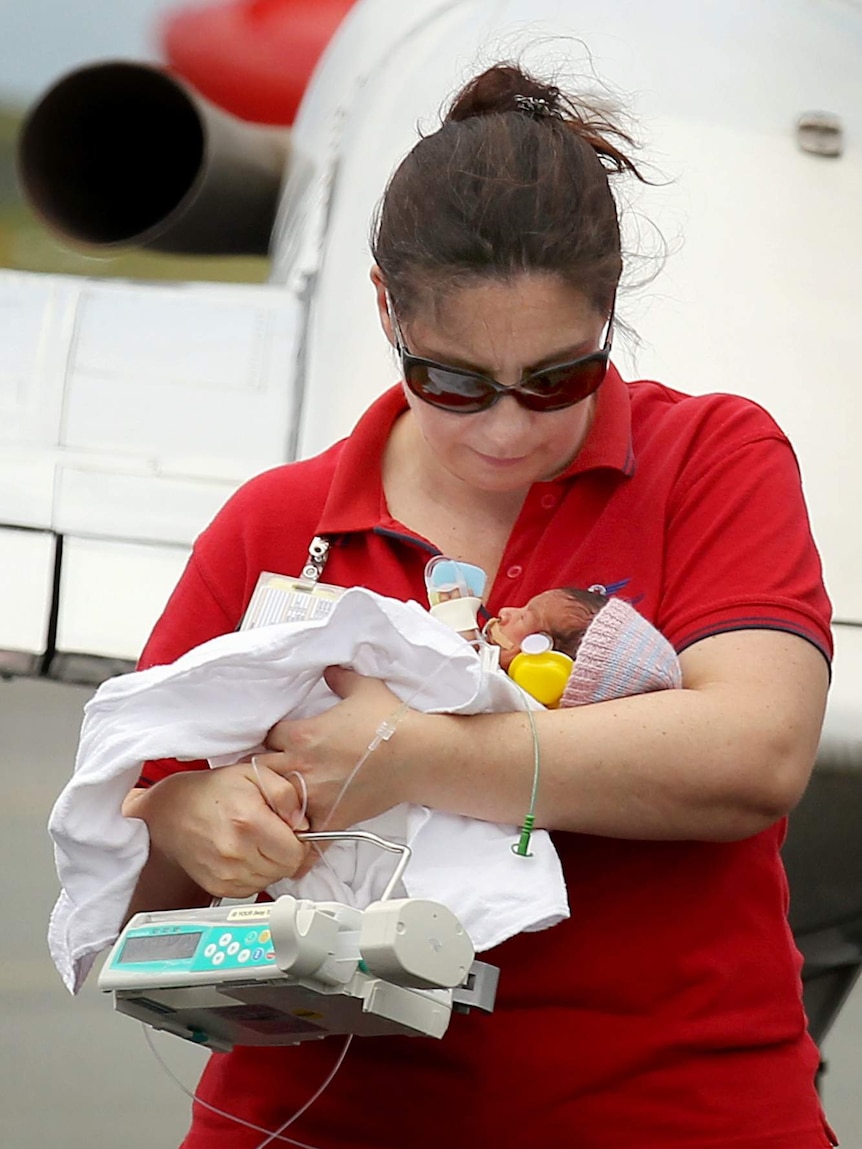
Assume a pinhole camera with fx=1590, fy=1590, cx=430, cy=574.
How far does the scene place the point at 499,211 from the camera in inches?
39.0

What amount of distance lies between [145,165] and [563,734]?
2.29m

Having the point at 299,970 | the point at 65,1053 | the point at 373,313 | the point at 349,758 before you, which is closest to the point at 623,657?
the point at 349,758

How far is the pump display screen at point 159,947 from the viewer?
2.85 ft

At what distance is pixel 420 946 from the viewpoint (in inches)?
30.8

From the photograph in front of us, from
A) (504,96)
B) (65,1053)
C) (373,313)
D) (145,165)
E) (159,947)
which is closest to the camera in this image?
(159,947)

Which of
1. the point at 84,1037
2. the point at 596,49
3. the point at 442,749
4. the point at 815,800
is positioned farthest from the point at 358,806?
the point at 84,1037

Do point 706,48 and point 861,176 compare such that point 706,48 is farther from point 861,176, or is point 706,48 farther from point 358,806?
point 358,806

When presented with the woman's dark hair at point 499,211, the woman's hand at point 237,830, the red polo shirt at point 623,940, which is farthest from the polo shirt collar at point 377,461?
the woman's hand at point 237,830

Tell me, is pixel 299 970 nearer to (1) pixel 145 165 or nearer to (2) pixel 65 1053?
(2) pixel 65 1053

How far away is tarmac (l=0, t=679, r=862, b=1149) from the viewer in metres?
2.30

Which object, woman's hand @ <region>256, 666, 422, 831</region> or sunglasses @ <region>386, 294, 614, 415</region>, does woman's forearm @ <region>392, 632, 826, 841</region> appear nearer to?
woman's hand @ <region>256, 666, 422, 831</region>

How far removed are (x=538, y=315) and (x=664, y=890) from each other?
36 cm

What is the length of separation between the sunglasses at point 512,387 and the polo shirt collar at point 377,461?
8cm

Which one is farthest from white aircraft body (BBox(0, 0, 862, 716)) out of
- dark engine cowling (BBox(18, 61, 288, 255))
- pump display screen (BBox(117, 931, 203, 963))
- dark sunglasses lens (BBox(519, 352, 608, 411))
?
pump display screen (BBox(117, 931, 203, 963))
